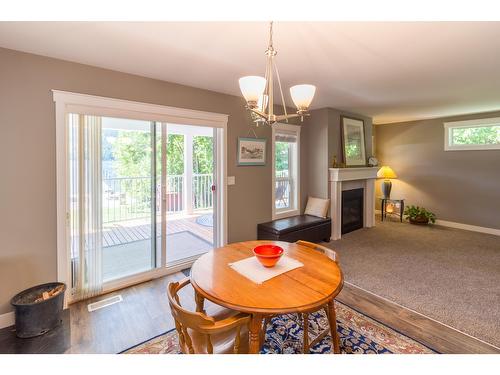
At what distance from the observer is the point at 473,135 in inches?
192

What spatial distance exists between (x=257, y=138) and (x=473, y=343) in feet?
10.1

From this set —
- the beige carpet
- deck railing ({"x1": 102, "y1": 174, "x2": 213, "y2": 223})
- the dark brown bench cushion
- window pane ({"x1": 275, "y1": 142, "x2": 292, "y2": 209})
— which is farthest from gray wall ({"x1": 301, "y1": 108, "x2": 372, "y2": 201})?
deck railing ({"x1": 102, "y1": 174, "x2": 213, "y2": 223})

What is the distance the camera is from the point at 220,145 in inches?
130

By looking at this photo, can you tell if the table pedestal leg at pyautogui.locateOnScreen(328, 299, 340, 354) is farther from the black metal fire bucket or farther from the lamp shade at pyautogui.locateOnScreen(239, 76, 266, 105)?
the black metal fire bucket

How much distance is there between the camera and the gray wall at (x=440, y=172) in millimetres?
4684

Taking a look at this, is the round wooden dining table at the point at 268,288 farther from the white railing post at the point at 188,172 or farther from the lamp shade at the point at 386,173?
the lamp shade at the point at 386,173

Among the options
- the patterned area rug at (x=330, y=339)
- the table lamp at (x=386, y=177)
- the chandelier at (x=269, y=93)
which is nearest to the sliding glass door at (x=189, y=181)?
the patterned area rug at (x=330, y=339)

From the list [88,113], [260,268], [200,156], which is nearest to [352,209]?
[200,156]

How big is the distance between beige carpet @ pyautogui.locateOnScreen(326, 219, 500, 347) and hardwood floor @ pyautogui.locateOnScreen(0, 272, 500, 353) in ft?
0.60

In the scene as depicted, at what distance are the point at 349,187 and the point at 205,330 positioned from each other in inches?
168

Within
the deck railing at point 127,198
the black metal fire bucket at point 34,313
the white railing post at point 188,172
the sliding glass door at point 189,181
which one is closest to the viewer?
the black metal fire bucket at point 34,313

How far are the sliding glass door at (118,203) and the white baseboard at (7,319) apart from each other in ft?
1.46

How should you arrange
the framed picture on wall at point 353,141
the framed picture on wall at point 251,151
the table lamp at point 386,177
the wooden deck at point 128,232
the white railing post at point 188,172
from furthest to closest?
the table lamp at point 386,177 < the white railing post at point 188,172 < the framed picture on wall at point 353,141 < the framed picture on wall at point 251,151 < the wooden deck at point 128,232
